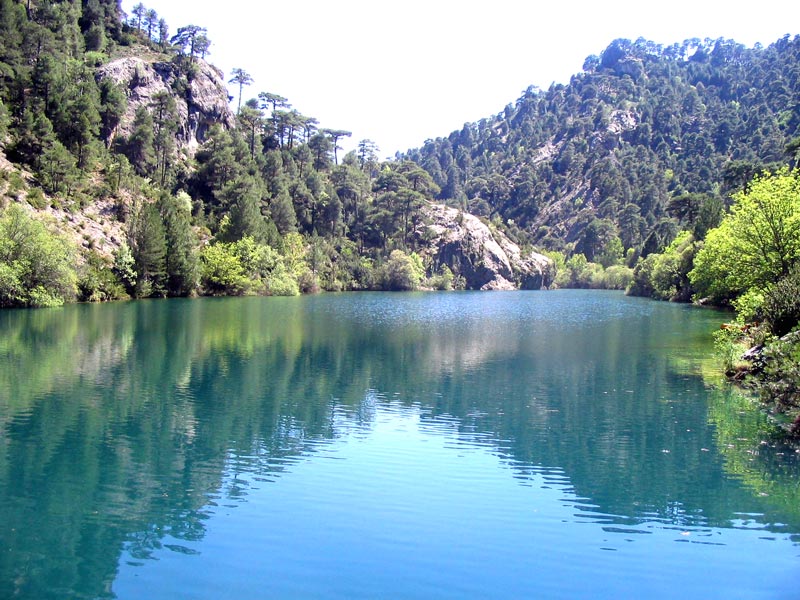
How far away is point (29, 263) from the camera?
61.8 m

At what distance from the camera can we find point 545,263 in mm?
188125

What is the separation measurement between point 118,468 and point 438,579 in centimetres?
965

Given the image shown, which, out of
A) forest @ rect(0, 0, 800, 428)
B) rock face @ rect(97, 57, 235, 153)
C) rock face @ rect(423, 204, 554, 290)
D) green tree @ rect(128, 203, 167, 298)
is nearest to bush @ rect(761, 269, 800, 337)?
forest @ rect(0, 0, 800, 428)

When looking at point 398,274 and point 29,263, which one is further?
point 398,274

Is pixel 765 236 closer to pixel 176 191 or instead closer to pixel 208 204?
pixel 208 204

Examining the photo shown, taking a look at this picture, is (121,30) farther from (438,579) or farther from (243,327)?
(438,579)

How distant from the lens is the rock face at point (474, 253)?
16462cm

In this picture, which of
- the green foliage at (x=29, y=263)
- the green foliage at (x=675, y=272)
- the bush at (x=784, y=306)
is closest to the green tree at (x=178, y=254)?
the green foliage at (x=29, y=263)

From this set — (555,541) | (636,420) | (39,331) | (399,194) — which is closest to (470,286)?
(399,194)

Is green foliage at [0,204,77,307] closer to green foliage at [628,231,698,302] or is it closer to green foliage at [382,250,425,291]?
green foliage at [628,231,698,302]

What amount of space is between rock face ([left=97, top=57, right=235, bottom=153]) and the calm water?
103m

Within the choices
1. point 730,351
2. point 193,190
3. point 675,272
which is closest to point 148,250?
point 193,190

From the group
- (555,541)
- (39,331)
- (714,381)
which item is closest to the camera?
(555,541)

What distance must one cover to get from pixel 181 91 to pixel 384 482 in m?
134
